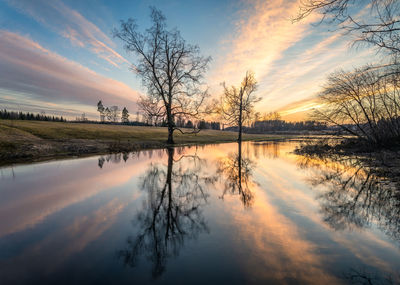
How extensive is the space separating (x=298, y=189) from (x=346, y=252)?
3681 mm

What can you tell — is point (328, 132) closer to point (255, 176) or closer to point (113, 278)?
point (255, 176)

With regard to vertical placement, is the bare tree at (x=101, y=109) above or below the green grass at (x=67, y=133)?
above

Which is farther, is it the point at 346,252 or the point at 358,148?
the point at 358,148

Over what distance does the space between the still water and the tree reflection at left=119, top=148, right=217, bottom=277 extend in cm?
2

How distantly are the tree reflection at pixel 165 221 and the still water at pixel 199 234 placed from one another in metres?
0.02

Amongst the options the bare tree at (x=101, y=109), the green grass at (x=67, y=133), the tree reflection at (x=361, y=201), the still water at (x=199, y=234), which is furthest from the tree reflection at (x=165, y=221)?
the bare tree at (x=101, y=109)

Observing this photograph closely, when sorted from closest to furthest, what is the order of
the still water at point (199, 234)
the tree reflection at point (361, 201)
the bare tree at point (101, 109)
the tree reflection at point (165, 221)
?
1. the still water at point (199, 234)
2. the tree reflection at point (165, 221)
3. the tree reflection at point (361, 201)
4. the bare tree at point (101, 109)

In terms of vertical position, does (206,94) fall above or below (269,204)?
above

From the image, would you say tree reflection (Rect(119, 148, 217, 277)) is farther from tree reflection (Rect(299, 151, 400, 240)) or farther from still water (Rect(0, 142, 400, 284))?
tree reflection (Rect(299, 151, 400, 240))

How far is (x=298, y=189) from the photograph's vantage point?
6266mm

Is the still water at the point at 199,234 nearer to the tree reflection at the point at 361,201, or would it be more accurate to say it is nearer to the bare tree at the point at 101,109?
the tree reflection at the point at 361,201

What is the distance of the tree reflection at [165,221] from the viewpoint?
9.25ft

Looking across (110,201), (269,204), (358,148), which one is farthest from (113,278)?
(358,148)

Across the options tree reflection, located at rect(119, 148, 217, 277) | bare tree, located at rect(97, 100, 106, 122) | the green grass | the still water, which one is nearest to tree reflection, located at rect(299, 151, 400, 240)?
the still water
